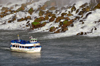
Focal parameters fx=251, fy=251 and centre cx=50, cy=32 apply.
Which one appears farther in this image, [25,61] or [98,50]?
[98,50]

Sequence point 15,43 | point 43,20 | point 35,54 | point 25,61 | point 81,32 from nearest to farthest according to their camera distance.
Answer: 1. point 25,61
2. point 35,54
3. point 15,43
4. point 81,32
5. point 43,20

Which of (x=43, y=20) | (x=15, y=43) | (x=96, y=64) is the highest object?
(x=43, y=20)

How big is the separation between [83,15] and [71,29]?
69.9 feet

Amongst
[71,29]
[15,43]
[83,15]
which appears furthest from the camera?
[83,15]

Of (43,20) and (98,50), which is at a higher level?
(43,20)

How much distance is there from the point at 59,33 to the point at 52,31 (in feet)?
38.8

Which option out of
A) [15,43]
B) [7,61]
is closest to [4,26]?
[15,43]

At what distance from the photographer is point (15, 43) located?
243 ft

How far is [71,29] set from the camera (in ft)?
404

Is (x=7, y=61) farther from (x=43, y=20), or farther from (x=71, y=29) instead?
(x=43, y=20)

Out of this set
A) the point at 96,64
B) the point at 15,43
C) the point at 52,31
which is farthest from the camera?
the point at 52,31

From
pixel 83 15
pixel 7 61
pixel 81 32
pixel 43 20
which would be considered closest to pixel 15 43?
pixel 7 61

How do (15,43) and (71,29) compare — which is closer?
(15,43)

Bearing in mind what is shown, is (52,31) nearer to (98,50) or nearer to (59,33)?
(59,33)
